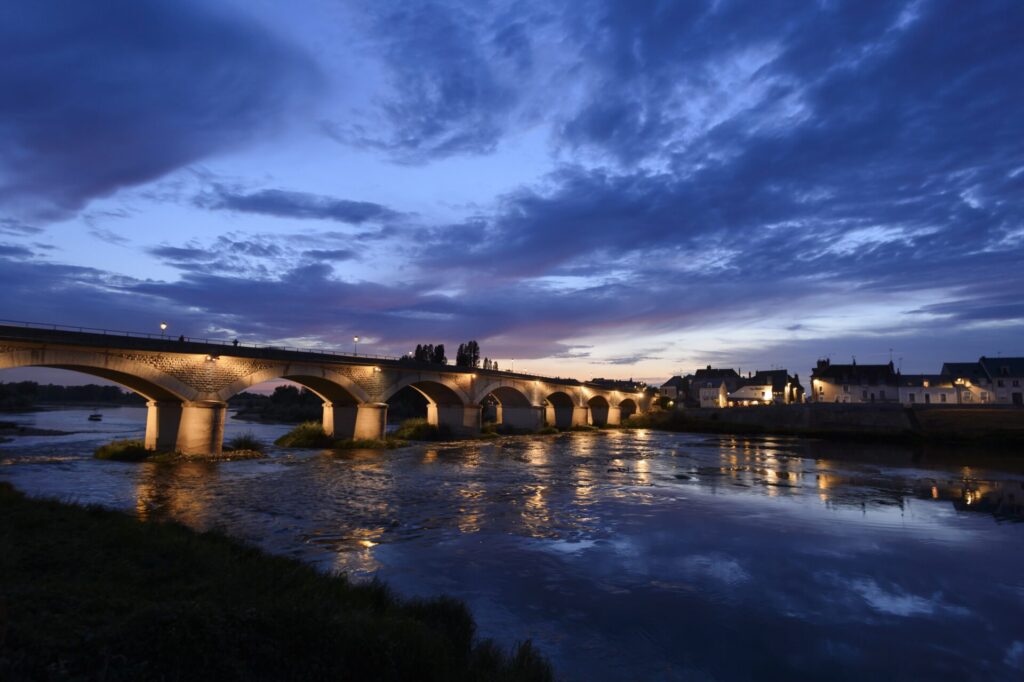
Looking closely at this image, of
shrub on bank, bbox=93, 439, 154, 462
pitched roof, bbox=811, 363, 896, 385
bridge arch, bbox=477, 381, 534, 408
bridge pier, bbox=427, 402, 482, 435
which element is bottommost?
shrub on bank, bbox=93, 439, 154, 462

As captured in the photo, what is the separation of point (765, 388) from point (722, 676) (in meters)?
114

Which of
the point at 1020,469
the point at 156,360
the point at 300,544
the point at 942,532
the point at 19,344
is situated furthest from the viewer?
the point at 1020,469

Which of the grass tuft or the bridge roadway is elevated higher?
the bridge roadway

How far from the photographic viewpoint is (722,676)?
332 inches

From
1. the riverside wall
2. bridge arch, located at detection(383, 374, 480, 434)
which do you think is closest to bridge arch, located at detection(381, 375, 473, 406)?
bridge arch, located at detection(383, 374, 480, 434)

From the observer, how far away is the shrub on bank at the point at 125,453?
31.5 metres

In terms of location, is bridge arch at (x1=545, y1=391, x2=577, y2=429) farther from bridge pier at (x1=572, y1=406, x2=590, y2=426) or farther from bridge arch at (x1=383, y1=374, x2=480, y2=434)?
bridge arch at (x1=383, y1=374, x2=480, y2=434)

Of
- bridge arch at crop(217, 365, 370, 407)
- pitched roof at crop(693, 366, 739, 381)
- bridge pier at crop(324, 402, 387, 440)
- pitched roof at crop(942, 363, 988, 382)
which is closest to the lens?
bridge arch at crop(217, 365, 370, 407)

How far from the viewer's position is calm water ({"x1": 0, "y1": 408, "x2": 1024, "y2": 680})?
371 inches

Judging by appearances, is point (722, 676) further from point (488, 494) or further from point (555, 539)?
point (488, 494)

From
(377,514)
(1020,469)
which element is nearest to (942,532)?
(377,514)

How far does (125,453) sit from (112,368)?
5702 mm

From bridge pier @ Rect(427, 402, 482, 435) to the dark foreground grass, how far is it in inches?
1956

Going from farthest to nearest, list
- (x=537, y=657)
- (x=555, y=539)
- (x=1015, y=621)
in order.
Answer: (x=555, y=539) → (x=1015, y=621) → (x=537, y=657)
